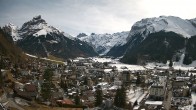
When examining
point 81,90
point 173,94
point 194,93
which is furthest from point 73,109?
point 194,93

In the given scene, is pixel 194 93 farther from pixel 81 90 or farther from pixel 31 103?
pixel 31 103

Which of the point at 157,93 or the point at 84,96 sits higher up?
the point at 157,93

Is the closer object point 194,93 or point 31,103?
point 31,103

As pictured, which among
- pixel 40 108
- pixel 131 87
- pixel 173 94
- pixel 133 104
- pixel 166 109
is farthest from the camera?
pixel 131 87

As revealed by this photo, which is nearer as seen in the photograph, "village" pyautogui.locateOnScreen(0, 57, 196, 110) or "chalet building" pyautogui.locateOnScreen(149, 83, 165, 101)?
"village" pyautogui.locateOnScreen(0, 57, 196, 110)

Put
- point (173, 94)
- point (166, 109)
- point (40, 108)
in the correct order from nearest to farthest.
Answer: point (40, 108) < point (166, 109) < point (173, 94)

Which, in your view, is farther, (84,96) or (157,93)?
(157,93)

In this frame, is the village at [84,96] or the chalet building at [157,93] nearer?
the village at [84,96]

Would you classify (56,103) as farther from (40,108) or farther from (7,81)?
(7,81)

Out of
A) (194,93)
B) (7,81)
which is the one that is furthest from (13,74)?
(194,93)

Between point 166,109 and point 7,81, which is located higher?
point 7,81
